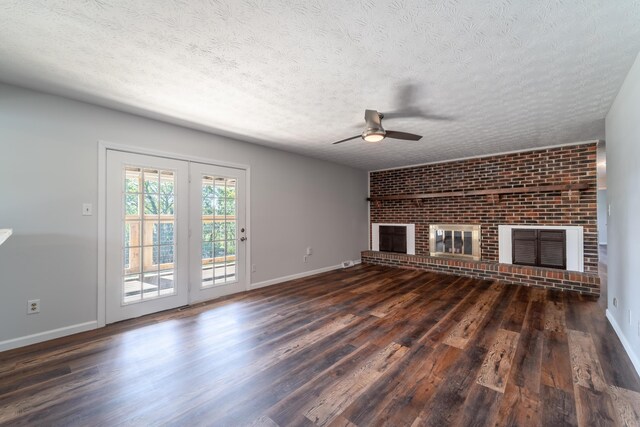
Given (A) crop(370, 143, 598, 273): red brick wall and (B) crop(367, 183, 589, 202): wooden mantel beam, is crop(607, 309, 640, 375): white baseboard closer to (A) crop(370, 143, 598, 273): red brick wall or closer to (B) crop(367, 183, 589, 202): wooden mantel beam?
(A) crop(370, 143, 598, 273): red brick wall

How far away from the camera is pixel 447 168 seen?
5.51 metres

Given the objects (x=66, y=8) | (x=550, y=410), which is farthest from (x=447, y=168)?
A: (x=66, y=8)

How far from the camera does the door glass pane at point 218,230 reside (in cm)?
376

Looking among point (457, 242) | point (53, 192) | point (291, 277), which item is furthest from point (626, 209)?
point (53, 192)

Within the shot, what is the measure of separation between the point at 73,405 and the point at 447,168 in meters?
5.98

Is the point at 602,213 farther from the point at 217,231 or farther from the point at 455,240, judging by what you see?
the point at 217,231

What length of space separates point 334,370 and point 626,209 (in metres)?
2.78

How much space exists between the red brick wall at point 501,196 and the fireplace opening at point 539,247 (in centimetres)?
18

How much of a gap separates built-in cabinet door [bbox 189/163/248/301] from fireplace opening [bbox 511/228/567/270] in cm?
466

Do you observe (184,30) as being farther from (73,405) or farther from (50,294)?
(50,294)

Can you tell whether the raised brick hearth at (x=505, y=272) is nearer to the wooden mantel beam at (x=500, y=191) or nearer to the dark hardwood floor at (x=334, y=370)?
the dark hardwood floor at (x=334, y=370)

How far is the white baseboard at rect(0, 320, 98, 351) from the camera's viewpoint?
2393mm

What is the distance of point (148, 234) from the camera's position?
3.24 metres

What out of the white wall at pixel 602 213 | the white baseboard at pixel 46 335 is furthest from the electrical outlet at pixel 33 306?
the white wall at pixel 602 213
